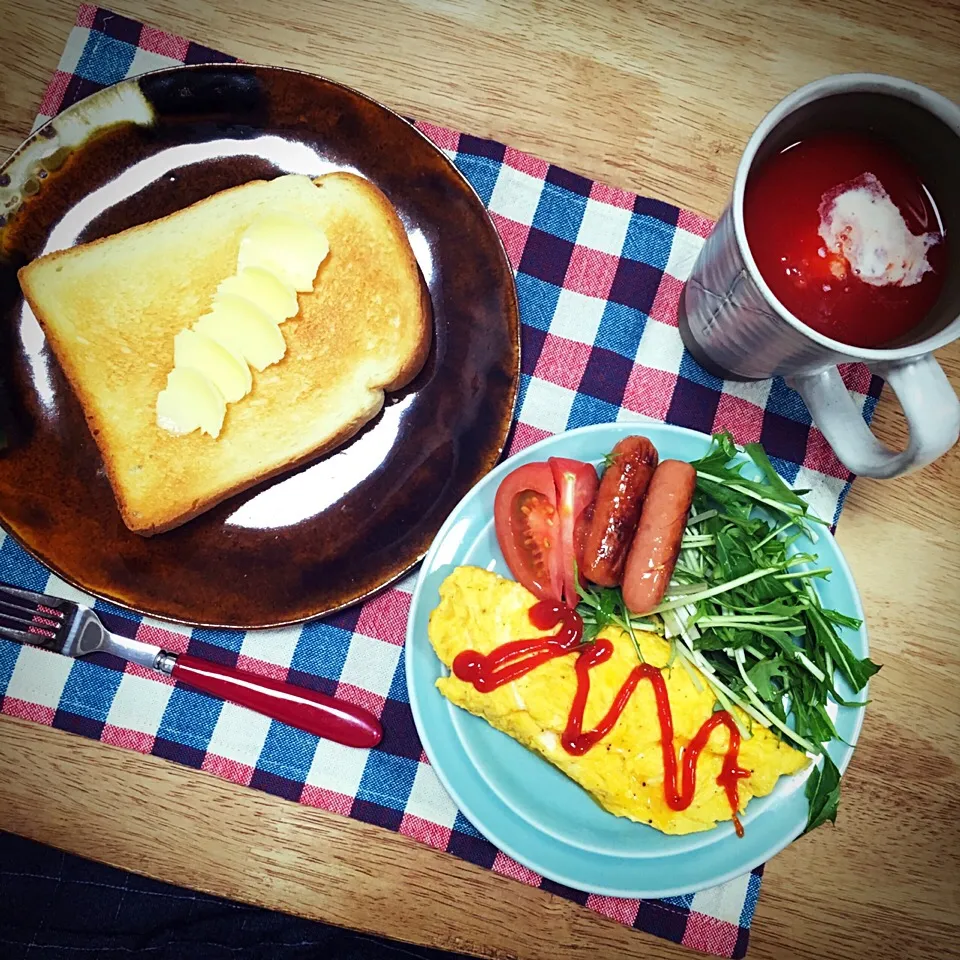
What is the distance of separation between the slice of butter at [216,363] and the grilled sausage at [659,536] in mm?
955

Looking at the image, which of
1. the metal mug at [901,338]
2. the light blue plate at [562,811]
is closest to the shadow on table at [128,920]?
the light blue plate at [562,811]

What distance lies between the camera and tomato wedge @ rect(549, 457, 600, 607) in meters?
1.79

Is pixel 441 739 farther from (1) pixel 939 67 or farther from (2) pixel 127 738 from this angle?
(1) pixel 939 67

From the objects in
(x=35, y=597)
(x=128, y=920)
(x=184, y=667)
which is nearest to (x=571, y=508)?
(x=184, y=667)

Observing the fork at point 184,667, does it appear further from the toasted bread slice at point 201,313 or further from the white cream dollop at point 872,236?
the white cream dollop at point 872,236

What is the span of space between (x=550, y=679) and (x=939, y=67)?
5.90ft

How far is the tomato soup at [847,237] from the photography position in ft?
4.96

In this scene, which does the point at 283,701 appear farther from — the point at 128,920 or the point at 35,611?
the point at 128,920

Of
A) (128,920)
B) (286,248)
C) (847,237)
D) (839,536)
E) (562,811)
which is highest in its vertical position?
(847,237)

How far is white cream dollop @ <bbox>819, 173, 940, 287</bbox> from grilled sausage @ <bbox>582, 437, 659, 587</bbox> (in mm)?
536

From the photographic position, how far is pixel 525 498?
6.01 feet

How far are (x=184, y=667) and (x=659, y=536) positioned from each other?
113 centimetres

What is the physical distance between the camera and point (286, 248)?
1.92 metres

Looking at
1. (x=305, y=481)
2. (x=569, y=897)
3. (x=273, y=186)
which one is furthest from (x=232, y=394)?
(x=569, y=897)
